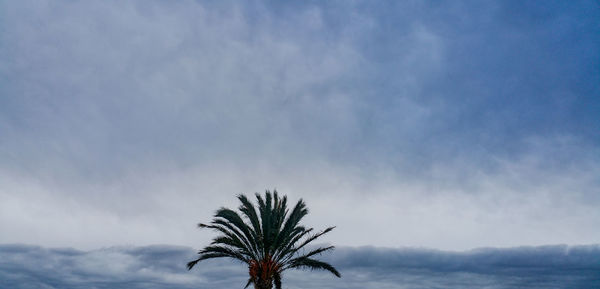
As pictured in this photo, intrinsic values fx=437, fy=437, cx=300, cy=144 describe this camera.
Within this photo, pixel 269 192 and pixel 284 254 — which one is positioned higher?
pixel 269 192

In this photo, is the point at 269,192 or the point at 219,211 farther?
the point at 269,192

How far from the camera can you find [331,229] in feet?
80.9

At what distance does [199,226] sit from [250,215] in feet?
Answer: 9.38

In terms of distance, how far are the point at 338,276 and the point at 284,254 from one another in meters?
3.42

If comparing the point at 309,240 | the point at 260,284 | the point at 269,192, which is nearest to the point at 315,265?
the point at 309,240

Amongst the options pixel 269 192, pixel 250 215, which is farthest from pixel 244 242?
pixel 269 192

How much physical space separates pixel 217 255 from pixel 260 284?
2937 mm

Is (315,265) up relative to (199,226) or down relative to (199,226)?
down

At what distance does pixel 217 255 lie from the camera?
81.0 feet

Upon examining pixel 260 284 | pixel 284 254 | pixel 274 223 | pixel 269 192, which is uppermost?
pixel 269 192

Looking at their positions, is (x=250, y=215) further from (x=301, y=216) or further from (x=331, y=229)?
(x=331, y=229)

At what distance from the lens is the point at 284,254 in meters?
25.0

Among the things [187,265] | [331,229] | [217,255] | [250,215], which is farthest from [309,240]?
[187,265]

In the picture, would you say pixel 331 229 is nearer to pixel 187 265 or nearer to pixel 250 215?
pixel 250 215
